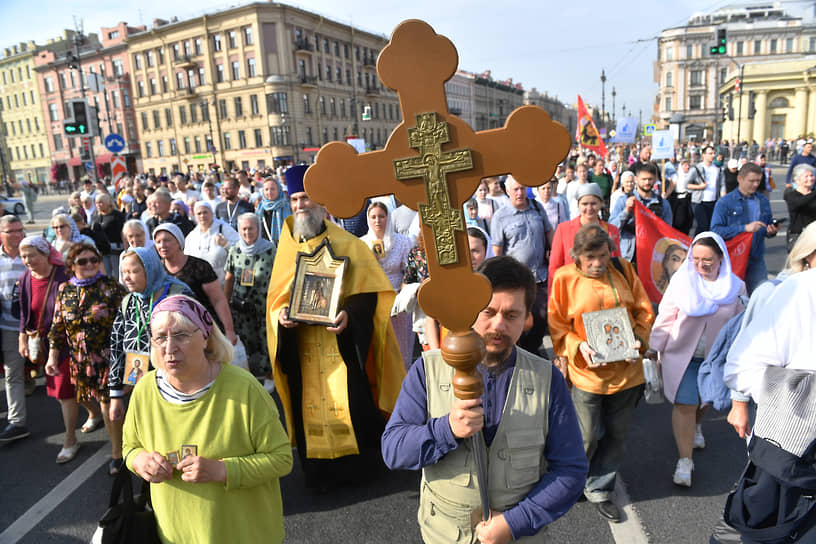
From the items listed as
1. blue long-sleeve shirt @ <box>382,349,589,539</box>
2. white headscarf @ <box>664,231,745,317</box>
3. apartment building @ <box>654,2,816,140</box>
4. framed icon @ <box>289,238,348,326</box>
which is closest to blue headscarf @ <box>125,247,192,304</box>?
framed icon @ <box>289,238,348,326</box>

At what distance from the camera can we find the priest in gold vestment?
3678 mm

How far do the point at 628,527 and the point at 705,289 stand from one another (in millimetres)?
1592

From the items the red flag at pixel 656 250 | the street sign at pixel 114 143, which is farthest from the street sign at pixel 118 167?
the red flag at pixel 656 250

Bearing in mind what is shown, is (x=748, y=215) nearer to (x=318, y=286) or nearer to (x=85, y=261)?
(x=318, y=286)

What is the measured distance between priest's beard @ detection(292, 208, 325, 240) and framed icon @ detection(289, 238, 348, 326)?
13 cm

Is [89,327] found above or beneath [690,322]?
above

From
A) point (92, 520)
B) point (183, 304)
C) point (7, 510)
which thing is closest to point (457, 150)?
point (183, 304)

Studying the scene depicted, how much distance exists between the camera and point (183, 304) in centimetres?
229

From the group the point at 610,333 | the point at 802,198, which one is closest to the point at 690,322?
the point at 610,333

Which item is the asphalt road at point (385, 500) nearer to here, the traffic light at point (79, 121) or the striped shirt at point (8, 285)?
the striped shirt at point (8, 285)

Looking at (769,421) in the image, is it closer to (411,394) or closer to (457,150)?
(411,394)

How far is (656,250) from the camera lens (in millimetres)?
5270

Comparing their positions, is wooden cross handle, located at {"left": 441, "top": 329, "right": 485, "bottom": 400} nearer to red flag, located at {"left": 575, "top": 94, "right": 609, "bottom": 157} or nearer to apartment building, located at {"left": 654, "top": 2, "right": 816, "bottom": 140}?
red flag, located at {"left": 575, "top": 94, "right": 609, "bottom": 157}

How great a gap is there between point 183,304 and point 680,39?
98712 millimetres
